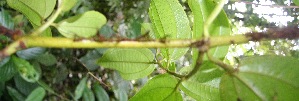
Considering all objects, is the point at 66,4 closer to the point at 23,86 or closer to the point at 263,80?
the point at 263,80

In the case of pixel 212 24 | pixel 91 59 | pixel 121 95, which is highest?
pixel 212 24

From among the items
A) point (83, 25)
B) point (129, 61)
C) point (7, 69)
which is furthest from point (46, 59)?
point (83, 25)

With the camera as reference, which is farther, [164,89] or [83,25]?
[164,89]

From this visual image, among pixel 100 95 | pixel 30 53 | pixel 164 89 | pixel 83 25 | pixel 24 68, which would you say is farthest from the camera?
pixel 100 95

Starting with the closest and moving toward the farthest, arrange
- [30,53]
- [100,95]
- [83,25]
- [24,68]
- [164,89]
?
[83,25] < [164,89] < [24,68] < [30,53] < [100,95]

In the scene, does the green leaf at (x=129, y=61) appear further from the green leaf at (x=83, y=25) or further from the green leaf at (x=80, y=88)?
the green leaf at (x=80, y=88)

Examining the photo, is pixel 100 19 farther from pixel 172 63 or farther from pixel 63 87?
pixel 63 87
